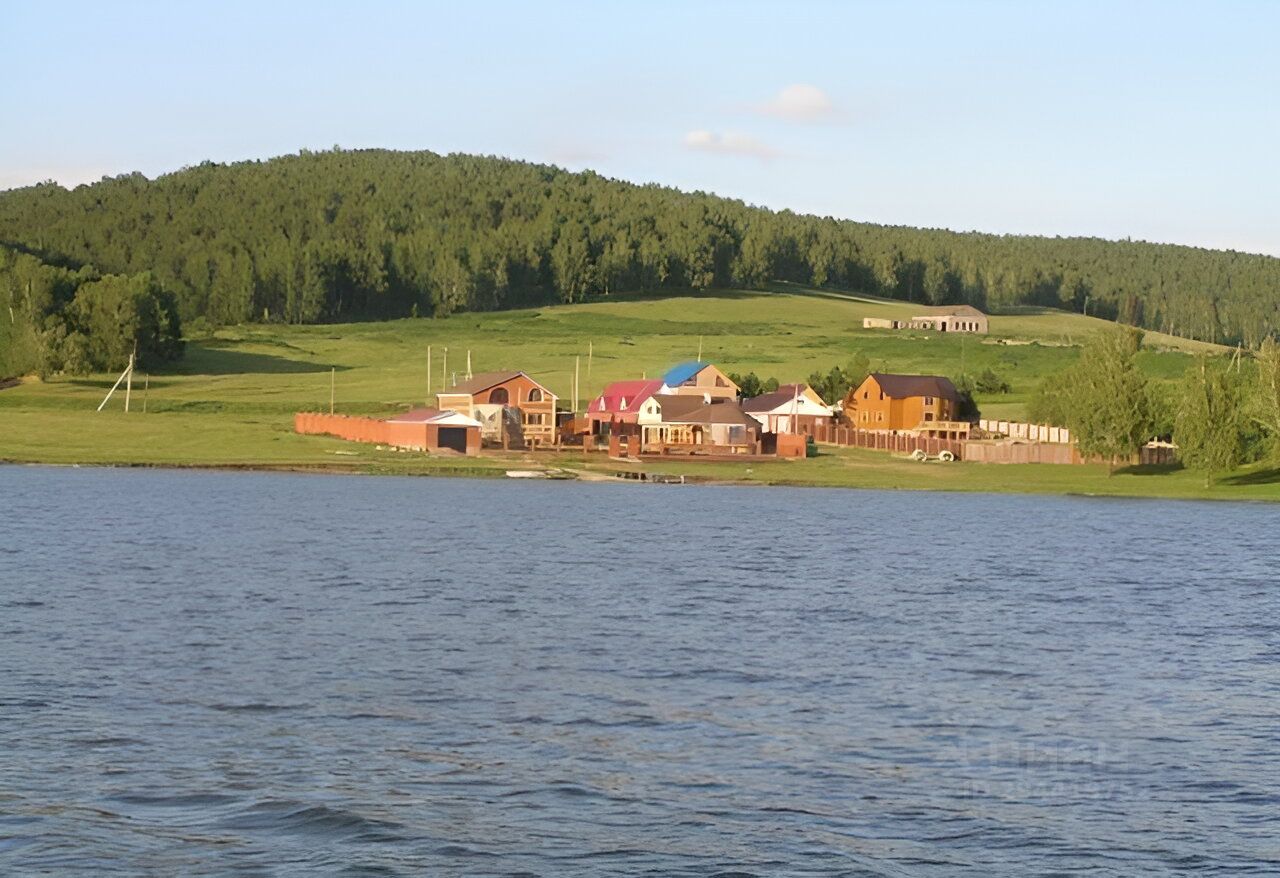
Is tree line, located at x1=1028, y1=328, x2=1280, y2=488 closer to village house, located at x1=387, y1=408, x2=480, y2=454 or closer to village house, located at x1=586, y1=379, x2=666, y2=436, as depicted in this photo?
village house, located at x1=586, y1=379, x2=666, y2=436

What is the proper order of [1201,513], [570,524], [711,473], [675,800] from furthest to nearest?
[711,473] → [1201,513] → [570,524] → [675,800]

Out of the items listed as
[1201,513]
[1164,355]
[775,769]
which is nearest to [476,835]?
[775,769]

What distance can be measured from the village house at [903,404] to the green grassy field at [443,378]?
6.78m

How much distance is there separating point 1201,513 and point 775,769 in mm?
65385

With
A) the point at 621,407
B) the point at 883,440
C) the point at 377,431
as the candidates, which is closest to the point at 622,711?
the point at 377,431

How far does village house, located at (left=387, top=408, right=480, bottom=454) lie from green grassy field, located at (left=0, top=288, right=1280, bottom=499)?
313cm

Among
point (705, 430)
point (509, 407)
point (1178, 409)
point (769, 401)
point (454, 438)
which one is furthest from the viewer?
point (769, 401)

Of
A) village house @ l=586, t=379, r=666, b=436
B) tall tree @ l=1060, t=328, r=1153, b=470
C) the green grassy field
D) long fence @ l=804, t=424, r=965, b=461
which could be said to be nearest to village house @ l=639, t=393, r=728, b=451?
village house @ l=586, t=379, r=666, b=436

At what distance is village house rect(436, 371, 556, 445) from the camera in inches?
4449

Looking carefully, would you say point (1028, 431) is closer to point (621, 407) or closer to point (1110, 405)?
point (1110, 405)

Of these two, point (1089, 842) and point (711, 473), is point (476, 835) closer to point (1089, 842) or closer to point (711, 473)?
point (1089, 842)

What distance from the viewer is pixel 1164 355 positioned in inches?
6403

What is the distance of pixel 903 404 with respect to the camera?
4843 inches

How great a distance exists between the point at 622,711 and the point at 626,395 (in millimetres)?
98587
